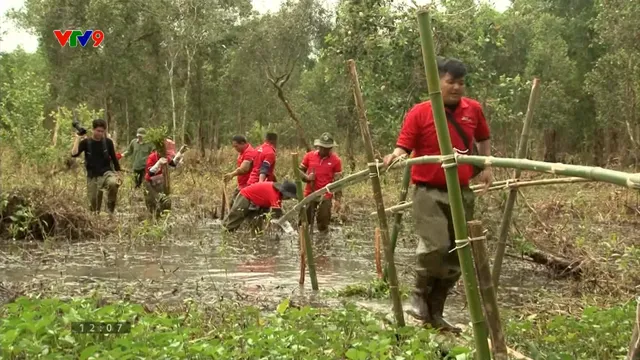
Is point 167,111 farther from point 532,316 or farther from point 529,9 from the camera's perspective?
point 532,316

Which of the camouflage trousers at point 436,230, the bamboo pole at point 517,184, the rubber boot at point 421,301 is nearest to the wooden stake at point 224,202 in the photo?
the bamboo pole at point 517,184

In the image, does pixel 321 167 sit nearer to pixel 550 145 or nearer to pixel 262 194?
pixel 262 194

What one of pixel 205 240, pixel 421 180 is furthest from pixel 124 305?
pixel 205 240

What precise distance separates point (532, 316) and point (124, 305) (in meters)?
2.80

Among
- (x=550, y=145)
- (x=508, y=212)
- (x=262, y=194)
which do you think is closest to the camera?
(x=508, y=212)

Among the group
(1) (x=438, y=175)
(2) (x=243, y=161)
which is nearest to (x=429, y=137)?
(1) (x=438, y=175)

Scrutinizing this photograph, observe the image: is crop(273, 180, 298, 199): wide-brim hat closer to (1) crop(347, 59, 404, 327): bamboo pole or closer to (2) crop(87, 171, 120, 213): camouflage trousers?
(2) crop(87, 171, 120, 213): camouflage trousers

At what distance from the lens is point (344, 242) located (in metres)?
10.7

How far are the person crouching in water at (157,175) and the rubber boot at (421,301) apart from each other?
7481mm

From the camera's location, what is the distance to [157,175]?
11961 millimetres

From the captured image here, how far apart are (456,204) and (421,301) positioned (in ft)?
6.06

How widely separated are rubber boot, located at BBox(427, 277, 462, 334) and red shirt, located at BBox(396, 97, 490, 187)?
702mm

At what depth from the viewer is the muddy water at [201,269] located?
6.45m

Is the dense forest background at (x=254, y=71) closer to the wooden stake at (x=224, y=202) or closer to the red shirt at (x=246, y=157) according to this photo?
the wooden stake at (x=224, y=202)
